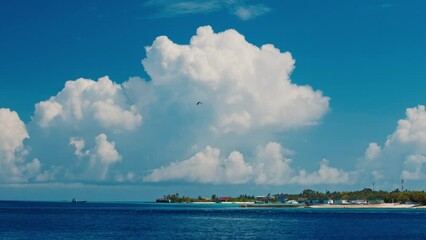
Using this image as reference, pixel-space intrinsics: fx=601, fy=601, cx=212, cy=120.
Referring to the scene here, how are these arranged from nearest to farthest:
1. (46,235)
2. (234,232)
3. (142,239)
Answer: (142,239) → (46,235) → (234,232)

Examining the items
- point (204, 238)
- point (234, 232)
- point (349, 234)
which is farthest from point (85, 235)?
point (349, 234)

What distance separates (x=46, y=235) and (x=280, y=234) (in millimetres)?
53385

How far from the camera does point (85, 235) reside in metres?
132

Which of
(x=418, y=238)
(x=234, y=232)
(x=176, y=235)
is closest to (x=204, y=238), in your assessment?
(x=176, y=235)

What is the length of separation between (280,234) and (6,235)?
61.6 meters

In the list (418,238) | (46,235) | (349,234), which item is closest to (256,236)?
(349,234)

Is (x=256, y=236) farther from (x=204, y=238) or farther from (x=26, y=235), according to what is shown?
(x=26, y=235)

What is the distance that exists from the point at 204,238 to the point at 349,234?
36.1 meters

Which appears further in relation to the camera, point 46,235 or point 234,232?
point 234,232

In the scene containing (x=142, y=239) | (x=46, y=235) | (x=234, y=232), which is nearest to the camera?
(x=142, y=239)

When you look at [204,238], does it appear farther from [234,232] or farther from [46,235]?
[46,235]

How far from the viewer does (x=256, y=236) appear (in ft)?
439

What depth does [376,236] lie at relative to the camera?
442 ft

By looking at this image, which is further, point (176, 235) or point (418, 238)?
point (176, 235)
